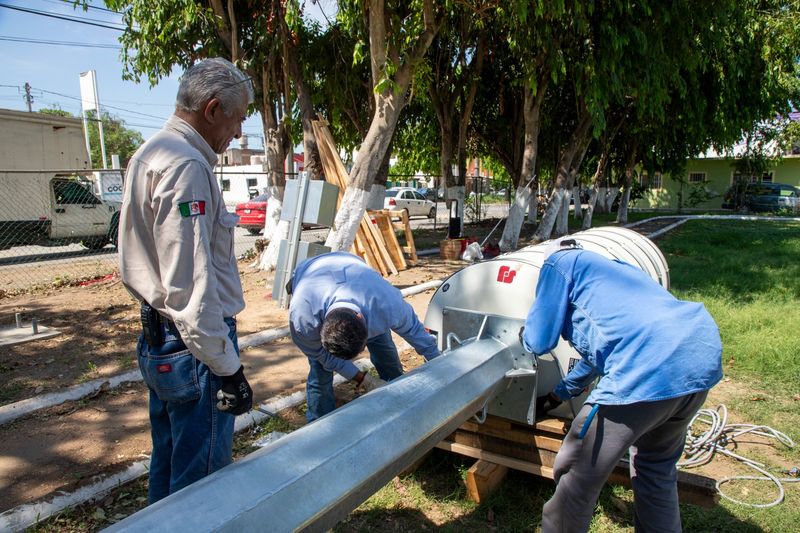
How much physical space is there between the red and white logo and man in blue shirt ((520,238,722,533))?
→ 669 millimetres

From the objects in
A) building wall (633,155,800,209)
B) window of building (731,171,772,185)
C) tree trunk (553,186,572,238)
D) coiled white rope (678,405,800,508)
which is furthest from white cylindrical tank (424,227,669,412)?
building wall (633,155,800,209)

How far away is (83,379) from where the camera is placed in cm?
496

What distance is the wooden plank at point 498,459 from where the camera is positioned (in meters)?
3.04

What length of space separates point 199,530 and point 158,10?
9637 millimetres

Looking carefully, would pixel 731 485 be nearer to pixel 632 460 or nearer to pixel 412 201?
pixel 632 460

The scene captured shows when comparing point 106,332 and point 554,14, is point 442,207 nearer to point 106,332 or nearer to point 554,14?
point 554,14

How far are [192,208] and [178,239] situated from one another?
0.12 metres

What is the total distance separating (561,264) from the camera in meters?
2.44

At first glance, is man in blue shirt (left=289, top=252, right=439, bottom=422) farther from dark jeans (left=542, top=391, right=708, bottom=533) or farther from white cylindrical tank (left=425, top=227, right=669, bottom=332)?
dark jeans (left=542, top=391, right=708, bottom=533)

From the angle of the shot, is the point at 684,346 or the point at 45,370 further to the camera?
the point at 45,370

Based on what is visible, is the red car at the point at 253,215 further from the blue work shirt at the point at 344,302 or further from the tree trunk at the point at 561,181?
the blue work shirt at the point at 344,302

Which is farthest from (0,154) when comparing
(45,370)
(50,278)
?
(45,370)

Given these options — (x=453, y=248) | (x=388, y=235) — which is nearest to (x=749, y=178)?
(x=453, y=248)

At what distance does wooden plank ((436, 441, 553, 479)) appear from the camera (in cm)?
304
